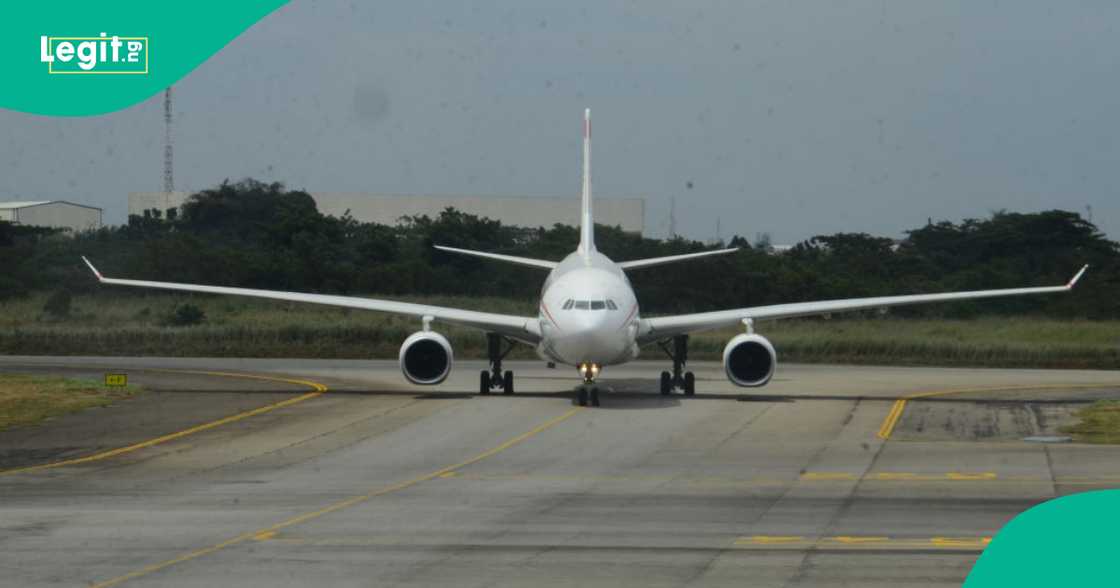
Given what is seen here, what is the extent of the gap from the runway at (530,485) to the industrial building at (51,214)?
6051 centimetres

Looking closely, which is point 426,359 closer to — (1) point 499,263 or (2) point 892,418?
(2) point 892,418

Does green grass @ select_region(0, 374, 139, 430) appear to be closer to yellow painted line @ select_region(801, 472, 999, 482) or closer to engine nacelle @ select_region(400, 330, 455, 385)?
engine nacelle @ select_region(400, 330, 455, 385)

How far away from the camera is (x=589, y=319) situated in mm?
34375

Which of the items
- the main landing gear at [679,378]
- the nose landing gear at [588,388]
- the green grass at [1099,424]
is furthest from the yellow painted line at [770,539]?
the main landing gear at [679,378]

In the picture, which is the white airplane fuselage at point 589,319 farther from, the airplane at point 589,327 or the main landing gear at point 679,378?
the main landing gear at point 679,378

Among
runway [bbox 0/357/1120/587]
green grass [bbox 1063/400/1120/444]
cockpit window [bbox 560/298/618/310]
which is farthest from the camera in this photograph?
cockpit window [bbox 560/298/618/310]

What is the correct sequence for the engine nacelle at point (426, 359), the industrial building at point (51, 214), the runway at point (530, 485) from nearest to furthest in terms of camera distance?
1. the runway at point (530, 485)
2. the engine nacelle at point (426, 359)
3. the industrial building at point (51, 214)

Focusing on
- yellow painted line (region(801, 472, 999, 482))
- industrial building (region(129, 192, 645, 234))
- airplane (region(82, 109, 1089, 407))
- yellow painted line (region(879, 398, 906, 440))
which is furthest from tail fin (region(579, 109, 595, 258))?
industrial building (region(129, 192, 645, 234))

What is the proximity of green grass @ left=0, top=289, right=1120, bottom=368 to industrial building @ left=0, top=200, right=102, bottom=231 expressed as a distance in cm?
3517

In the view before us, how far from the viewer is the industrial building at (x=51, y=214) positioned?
98.6 meters

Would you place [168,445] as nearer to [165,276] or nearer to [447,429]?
[447,429]

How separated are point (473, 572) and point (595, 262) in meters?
23.2

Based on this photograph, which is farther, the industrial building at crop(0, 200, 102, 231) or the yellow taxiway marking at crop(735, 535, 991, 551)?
the industrial building at crop(0, 200, 102, 231)

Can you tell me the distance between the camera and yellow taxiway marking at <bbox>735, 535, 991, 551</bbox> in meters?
17.1
